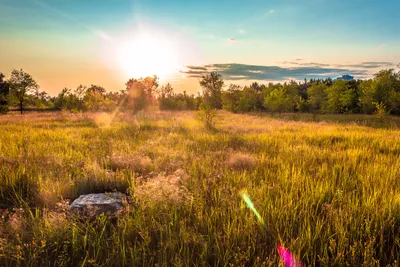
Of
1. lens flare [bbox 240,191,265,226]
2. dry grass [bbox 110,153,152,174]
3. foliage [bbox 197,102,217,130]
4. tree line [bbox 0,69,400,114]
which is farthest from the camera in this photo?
tree line [bbox 0,69,400,114]

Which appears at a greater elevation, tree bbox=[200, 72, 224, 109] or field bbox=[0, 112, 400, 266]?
tree bbox=[200, 72, 224, 109]

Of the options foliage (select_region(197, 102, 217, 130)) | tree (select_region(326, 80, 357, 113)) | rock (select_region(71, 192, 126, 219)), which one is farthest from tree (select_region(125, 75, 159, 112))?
rock (select_region(71, 192, 126, 219))

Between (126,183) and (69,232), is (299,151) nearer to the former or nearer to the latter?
(126,183)

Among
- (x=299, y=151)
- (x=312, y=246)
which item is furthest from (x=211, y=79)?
(x=312, y=246)

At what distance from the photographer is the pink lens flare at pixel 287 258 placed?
2037 mm

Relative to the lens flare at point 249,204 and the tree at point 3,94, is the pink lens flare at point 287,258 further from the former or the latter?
the tree at point 3,94

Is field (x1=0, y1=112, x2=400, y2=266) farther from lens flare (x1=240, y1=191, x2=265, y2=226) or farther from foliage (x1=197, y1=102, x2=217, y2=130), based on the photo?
foliage (x1=197, y1=102, x2=217, y2=130)

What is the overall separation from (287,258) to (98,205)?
2385 mm

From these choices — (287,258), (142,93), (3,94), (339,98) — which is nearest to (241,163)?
(287,258)

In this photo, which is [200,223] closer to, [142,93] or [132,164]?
[132,164]

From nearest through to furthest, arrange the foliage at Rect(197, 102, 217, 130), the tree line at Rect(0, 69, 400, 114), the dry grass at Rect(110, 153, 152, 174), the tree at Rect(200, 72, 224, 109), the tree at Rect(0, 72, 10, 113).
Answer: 1. the dry grass at Rect(110, 153, 152, 174)
2. the foliage at Rect(197, 102, 217, 130)
3. the tree at Rect(0, 72, 10, 113)
4. the tree line at Rect(0, 69, 400, 114)
5. the tree at Rect(200, 72, 224, 109)

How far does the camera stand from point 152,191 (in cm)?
310

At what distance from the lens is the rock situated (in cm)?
285

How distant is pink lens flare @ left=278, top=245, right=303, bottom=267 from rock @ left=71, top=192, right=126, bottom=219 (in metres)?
1.97
